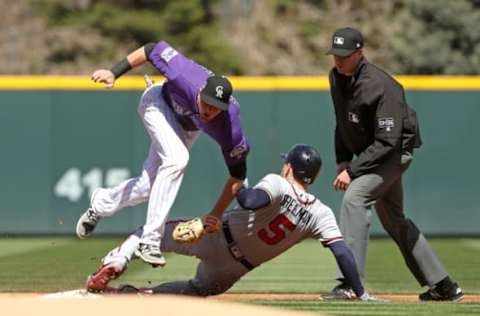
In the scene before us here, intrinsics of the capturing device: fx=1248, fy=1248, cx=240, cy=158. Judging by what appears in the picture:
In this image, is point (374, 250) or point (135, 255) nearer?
point (135, 255)

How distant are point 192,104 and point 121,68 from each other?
528 millimetres

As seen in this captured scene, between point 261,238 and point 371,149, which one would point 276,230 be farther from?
point 371,149

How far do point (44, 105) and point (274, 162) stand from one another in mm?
2828

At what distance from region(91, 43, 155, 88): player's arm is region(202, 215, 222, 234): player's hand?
106 centimetres

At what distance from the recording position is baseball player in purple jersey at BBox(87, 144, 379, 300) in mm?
7191

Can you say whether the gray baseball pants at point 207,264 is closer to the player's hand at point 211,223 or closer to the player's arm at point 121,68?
the player's hand at point 211,223

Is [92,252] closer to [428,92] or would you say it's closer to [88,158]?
[88,158]

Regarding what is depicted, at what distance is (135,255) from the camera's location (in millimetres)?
7266

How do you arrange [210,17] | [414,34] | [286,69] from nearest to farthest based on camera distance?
[414,34] < [286,69] < [210,17]

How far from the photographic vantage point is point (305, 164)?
7301 mm

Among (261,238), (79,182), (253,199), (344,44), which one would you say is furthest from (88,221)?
(79,182)

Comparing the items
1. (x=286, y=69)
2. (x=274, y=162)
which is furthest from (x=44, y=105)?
(x=286, y=69)

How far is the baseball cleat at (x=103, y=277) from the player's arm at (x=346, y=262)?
1.27 metres

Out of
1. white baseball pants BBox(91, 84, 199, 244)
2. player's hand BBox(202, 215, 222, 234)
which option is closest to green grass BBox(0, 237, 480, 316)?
player's hand BBox(202, 215, 222, 234)
